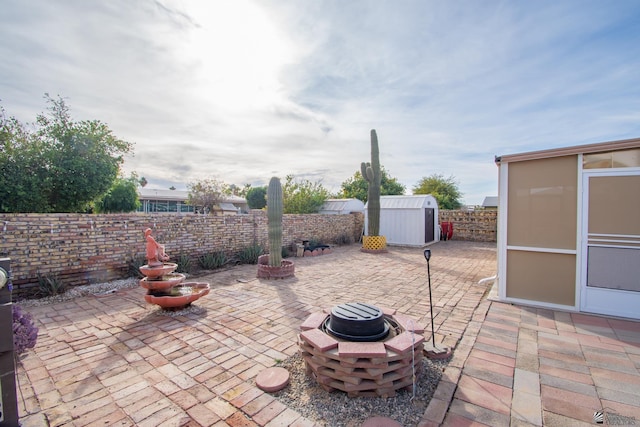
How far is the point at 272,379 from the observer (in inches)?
93.2

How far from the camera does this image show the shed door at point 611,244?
3.75 meters

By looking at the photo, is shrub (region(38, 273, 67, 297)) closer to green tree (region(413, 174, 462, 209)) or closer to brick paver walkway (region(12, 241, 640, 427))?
brick paver walkway (region(12, 241, 640, 427))

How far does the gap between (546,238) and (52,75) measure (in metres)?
8.89

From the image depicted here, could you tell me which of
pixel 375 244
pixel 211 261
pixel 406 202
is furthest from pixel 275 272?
pixel 406 202

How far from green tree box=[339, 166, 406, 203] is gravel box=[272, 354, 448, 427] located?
855 inches

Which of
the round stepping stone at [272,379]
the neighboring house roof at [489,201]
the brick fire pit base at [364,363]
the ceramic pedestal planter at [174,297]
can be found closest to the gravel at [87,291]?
the ceramic pedestal planter at [174,297]

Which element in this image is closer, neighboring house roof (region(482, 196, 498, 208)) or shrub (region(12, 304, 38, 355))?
shrub (region(12, 304, 38, 355))

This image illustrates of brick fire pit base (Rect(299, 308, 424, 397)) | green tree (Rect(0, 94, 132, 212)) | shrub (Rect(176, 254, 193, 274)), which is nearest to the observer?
brick fire pit base (Rect(299, 308, 424, 397))

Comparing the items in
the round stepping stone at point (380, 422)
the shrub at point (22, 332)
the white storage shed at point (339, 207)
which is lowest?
the round stepping stone at point (380, 422)

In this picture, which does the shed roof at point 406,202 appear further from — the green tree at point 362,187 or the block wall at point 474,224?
the green tree at point 362,187

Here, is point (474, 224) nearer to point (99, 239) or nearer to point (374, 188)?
point (374, 188)

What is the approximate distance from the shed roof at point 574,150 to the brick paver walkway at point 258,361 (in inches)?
93.3

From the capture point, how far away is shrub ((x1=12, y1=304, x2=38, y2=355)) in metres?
2.44

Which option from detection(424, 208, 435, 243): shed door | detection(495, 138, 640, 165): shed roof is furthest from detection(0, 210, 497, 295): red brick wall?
detection(424, 208, 435, 243): shed door
